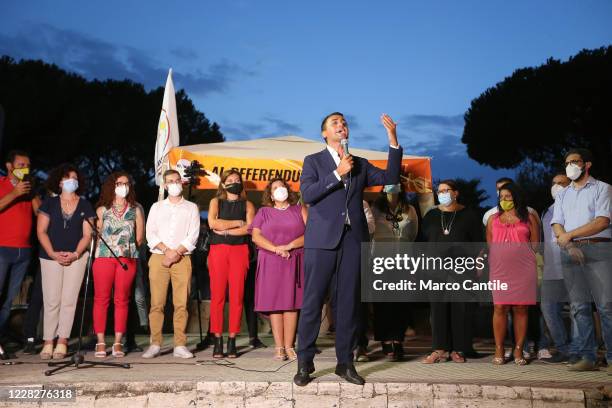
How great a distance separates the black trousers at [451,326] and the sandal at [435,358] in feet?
0.23

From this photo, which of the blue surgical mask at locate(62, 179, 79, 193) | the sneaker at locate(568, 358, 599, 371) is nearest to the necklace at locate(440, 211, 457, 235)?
the sneaker at locate(568, 358, 599, 371)

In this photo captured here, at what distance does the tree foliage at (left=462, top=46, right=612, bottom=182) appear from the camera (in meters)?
27.5

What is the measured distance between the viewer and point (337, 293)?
16.1ft

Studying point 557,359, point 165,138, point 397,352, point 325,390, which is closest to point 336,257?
point 325,390

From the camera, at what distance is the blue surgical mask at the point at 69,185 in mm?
6840

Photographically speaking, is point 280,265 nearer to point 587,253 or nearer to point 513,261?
point 513,261

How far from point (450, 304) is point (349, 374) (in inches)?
78.7

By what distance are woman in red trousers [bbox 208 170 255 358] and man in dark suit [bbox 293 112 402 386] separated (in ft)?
6.66

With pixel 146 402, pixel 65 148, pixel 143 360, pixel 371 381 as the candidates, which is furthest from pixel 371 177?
pixel 65 148

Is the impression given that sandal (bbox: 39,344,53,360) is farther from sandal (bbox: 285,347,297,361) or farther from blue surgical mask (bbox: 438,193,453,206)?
blue surgical mask (bbox: 438,193,453,206)

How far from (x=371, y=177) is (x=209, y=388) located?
207cm

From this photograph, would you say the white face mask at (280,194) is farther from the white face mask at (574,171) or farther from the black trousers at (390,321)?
the white face mask at (574,171)

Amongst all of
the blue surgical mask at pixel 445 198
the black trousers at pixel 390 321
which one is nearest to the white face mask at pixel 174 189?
the black trousers at pixel 390 321

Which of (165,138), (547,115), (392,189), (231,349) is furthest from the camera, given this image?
(547,115)
